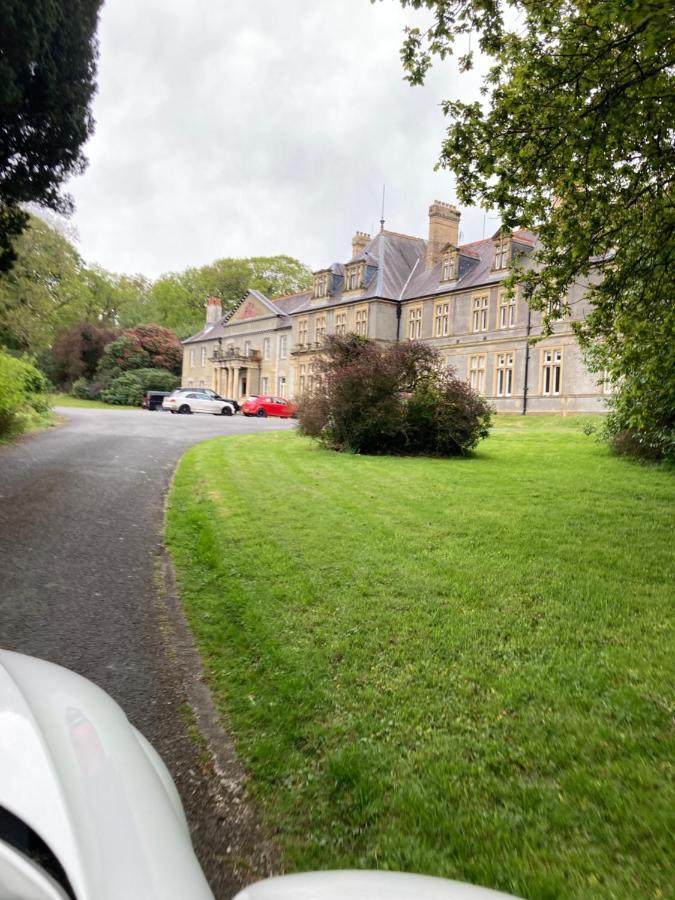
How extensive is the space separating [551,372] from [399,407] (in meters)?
23.0

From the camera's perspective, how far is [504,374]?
37.3m

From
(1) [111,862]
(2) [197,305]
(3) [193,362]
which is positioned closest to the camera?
(1) [111,862]

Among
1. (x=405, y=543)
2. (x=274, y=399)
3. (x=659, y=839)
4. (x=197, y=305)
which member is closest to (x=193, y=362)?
(x=197, y=305)

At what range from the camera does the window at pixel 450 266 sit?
40.7 metres

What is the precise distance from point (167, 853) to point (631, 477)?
1121cm

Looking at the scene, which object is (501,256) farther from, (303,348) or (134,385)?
(134,385)

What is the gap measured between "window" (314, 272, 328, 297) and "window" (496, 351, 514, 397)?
18.4 m

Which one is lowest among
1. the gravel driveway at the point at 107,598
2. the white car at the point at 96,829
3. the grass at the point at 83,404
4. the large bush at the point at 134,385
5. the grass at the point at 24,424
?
the gravel driveway at the point at 107,598

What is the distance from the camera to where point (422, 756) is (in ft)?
9.28

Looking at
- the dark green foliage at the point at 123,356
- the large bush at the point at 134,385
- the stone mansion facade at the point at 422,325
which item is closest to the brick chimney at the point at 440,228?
the stone mansion facade at the point at 422,325

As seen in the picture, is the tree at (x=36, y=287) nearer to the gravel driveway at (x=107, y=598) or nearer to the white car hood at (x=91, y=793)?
the gravel driveway at (x=107, y=598)

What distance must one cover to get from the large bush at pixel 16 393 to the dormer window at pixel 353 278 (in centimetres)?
3115

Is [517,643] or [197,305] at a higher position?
[197,305]

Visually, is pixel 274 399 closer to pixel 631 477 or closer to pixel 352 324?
pixel 352 324
